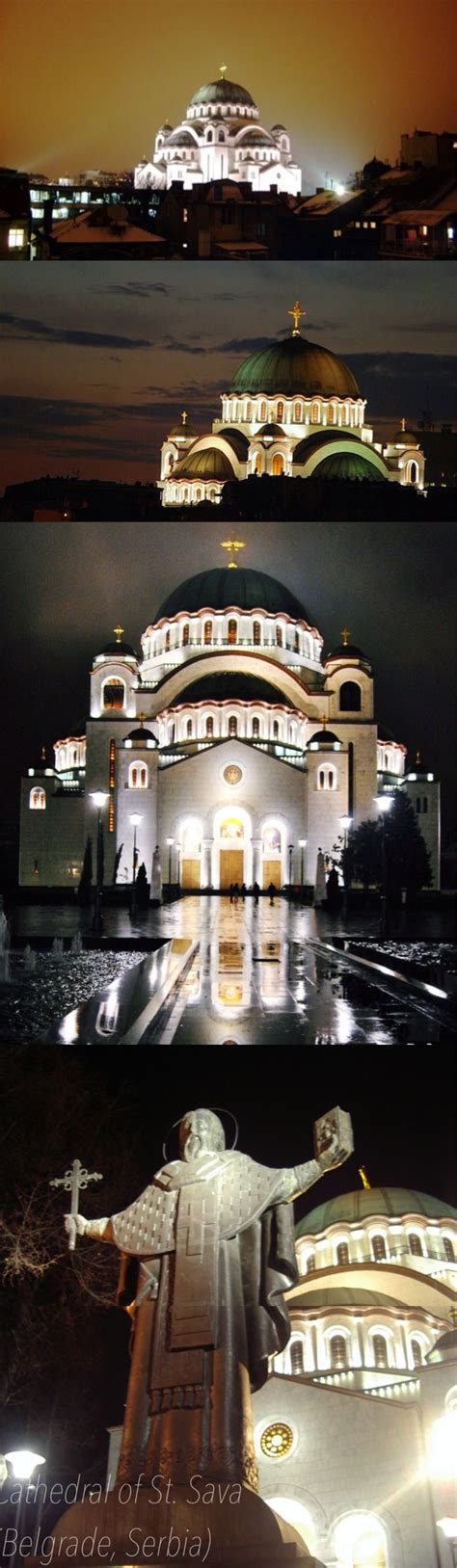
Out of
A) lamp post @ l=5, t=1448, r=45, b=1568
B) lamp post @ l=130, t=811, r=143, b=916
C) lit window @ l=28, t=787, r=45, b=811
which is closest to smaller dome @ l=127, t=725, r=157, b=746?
lamp post @ l=130, t=811, r=143, b=916

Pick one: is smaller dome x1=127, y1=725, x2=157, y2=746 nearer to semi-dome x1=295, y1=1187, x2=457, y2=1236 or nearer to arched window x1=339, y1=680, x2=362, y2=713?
arched window x1=339, y1=680, x2=362, y2=713

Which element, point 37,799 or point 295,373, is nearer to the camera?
point 37,799

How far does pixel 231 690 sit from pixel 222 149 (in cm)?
511

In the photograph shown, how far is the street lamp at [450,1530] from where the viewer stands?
5.54m

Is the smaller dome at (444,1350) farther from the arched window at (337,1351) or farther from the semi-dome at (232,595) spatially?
the semi-dome at (232,595)

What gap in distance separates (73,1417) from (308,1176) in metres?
1.86

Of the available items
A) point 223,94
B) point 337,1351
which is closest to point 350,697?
point 223,94

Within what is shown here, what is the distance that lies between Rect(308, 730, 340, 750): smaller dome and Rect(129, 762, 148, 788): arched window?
124cm

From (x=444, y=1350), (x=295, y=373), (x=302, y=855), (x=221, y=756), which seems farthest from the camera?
(x=221, y=756)

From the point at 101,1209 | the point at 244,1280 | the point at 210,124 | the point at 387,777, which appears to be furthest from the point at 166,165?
the point at 244,1280


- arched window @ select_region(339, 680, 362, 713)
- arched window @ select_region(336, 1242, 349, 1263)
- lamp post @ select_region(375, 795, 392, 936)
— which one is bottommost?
arched window @ select_region(336, 1242, 349, 1263)

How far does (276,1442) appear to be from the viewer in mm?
6246

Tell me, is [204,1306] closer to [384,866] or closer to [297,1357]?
[297,1357]

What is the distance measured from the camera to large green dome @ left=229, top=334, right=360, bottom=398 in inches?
322
